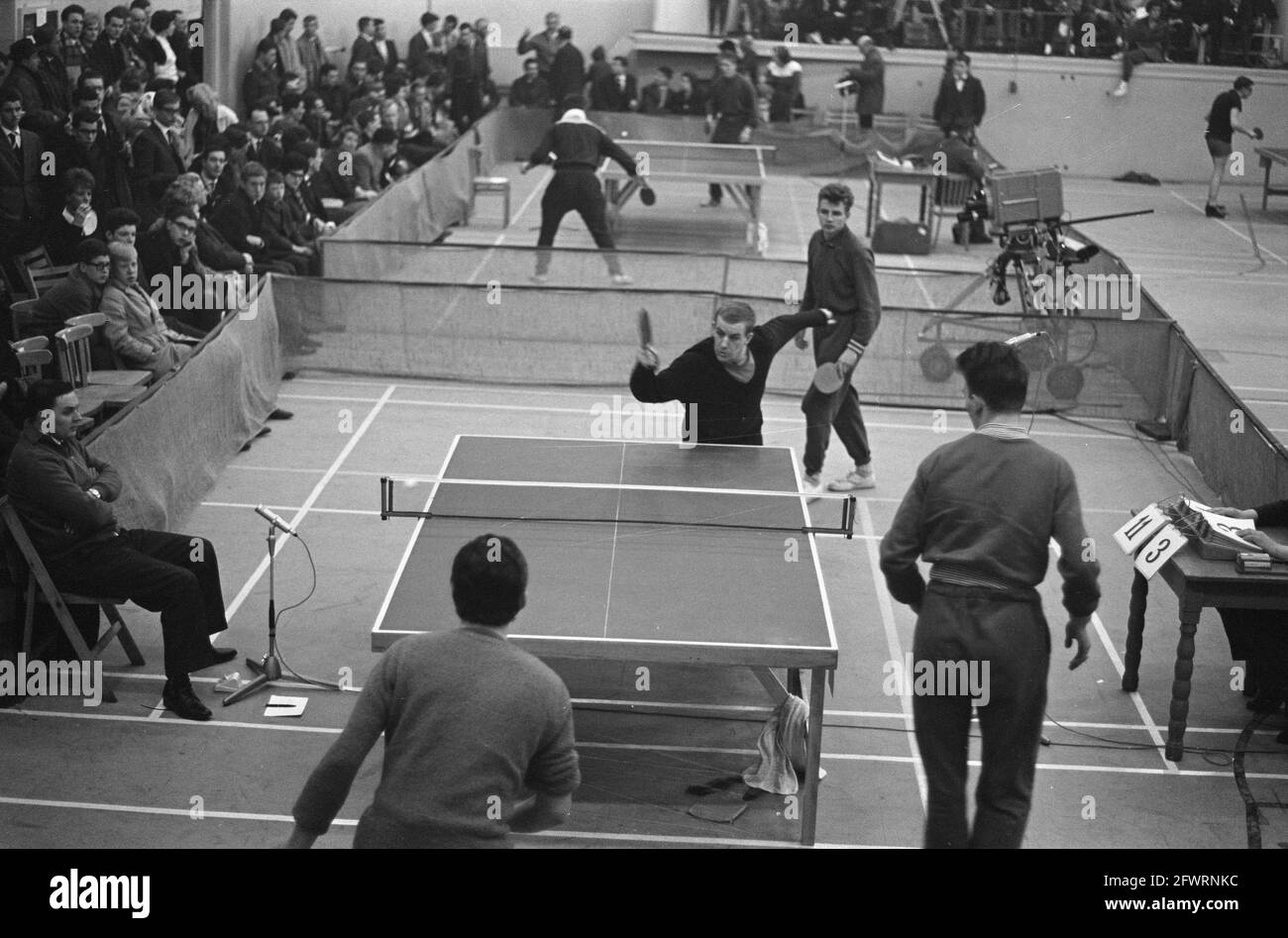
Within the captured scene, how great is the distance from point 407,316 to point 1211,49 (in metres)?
20.0

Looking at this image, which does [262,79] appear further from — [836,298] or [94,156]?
[836,298]

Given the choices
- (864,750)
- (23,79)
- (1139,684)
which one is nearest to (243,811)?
(864,750)

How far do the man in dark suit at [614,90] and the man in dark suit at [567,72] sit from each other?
303mm

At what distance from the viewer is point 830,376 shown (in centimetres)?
940

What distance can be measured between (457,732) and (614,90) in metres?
22.8

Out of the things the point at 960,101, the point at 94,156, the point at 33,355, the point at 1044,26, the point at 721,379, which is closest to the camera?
the point at 721,379

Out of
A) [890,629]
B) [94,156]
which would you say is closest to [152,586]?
[890,629]

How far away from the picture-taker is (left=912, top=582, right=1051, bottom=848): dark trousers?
16.2 ft

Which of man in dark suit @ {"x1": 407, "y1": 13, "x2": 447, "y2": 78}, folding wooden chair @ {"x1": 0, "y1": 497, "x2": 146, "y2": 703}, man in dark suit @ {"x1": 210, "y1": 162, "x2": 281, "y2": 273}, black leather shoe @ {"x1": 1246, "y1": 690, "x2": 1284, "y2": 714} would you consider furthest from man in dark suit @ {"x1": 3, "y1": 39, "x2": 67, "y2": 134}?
man in dark suit @ {"x1": 407, "y1": 13, "x2": 447, "y2": 78}

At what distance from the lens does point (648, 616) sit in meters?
6.15

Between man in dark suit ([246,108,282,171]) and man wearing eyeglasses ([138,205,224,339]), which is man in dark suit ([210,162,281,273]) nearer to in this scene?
man wearing eyeglasses ([138,205,224,339])

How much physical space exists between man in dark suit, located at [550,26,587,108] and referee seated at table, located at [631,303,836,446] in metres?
18.0

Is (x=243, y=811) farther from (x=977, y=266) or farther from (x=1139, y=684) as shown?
(x=977, y=266)

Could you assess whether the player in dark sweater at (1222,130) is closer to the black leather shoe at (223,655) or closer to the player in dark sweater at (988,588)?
the black leather shoe at (223,655)
